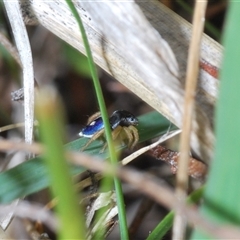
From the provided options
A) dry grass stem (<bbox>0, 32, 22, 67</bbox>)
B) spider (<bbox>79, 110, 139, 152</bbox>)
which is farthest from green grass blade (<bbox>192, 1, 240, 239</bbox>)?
dry grass stem (<bbox>0, 32, 22, 67</bbox>)

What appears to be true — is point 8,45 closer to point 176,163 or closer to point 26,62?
point 26,62

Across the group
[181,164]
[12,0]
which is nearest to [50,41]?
[12,0]

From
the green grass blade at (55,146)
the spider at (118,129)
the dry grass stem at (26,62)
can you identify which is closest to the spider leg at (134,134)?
the spider at (118,129)

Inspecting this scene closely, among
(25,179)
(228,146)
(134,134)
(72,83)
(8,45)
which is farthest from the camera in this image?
(72,83)

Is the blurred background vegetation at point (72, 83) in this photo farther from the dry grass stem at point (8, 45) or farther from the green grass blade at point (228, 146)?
the green grass blade at point (228, 146)

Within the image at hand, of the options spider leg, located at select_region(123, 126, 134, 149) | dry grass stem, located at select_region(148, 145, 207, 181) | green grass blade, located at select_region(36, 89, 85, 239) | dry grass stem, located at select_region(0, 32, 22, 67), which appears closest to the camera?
green grass blade, located at select_region(36, 89, 85, 239)

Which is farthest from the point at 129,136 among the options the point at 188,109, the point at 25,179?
the point at 188,109

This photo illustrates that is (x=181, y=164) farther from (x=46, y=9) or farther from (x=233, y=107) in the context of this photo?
(x=46, y=9)

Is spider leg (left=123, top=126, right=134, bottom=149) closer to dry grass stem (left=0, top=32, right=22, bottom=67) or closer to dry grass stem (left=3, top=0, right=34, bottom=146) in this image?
dry grass stem (left=3, top=0, right=34, bottom=146)
